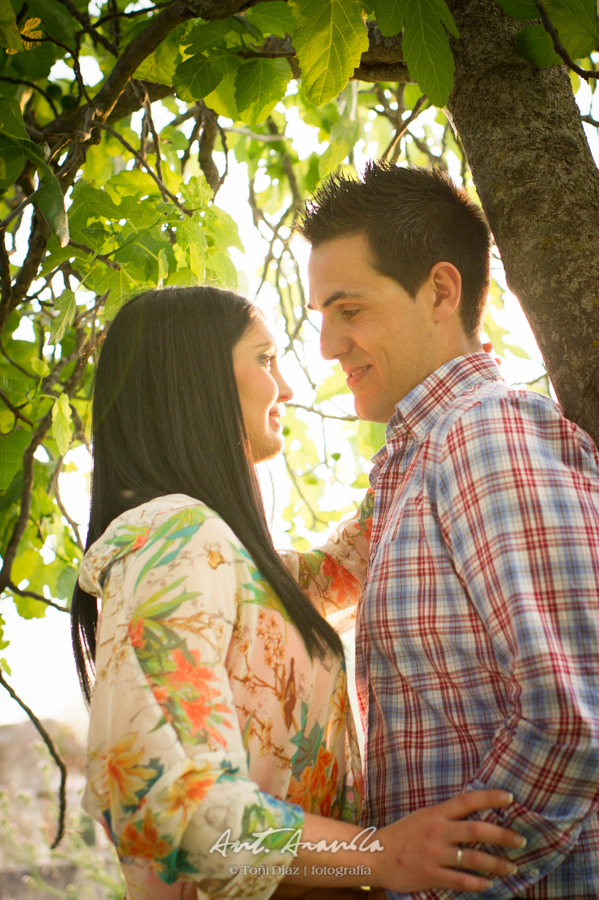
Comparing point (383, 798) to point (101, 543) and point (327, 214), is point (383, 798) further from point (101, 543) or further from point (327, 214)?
point (327, 214)

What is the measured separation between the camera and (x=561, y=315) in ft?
4.05

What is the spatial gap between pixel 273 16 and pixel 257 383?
944 millimetres

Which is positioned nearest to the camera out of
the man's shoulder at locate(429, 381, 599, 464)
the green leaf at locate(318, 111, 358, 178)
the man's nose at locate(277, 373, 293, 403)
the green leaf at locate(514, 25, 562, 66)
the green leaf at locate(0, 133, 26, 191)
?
the man's shoulder at locate(429, 381, 599, 464)

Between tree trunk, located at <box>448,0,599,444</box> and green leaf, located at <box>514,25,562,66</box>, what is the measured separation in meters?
0.03

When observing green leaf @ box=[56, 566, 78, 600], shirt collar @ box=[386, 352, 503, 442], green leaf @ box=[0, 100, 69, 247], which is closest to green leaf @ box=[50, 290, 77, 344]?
green leaf @ box=[0, 100, 69, 247]

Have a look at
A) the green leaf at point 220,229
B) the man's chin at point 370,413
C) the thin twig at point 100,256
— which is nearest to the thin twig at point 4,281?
the thin twig at point 100,256

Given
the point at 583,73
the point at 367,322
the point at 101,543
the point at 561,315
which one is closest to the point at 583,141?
the point at 583,73

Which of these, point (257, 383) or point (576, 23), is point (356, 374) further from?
point (576, 23)

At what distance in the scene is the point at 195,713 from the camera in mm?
887

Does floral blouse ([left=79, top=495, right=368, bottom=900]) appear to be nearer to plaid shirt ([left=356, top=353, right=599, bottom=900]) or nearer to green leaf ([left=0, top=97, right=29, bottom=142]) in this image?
plaid shirt ([left=356, top=353, right=599, bottom=900])

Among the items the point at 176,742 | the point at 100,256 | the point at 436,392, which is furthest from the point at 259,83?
the point at 176,742

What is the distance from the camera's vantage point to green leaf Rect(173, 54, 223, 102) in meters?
1.69

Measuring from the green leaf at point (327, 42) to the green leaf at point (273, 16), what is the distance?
0.46 metres

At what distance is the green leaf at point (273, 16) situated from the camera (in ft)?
5.55
